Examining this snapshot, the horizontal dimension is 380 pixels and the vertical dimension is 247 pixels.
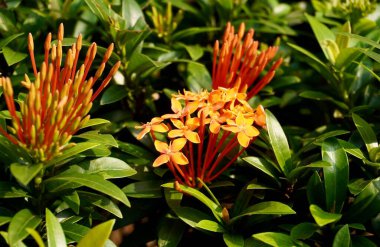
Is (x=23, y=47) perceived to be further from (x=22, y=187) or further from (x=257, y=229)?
(x=257, y=229)

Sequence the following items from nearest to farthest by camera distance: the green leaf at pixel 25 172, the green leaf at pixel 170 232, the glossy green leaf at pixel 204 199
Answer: the green leaf at pixel 25 172
the glossy green leaf at pixel 204 199
the green leaf at pixel 170 232

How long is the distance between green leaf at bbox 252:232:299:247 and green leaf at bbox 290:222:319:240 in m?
0.02

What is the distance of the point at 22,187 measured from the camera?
4.80ft

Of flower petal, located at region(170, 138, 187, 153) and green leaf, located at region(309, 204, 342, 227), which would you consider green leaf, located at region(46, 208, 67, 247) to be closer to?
flower petal, located at region(170, 138, 187, 153)

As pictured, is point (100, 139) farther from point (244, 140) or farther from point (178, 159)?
point (244, 140)

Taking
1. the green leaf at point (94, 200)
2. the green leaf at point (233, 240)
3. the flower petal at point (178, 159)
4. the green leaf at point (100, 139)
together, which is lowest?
the green leaf at point (233, 240)

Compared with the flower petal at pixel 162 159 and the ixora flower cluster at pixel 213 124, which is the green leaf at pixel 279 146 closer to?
the ixora flower cluster at pixel 213 124

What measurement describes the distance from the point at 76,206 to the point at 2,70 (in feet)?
2.16

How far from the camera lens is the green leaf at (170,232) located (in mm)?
1581

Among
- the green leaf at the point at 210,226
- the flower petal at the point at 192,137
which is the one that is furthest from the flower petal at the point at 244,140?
the green leaf at the point at 210,226

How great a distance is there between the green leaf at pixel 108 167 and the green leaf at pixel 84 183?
93 mm

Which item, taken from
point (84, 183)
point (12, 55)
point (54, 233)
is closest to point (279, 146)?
point (84, 183)

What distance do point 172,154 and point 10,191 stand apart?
42 cm

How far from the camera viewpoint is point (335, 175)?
156 centimetres
